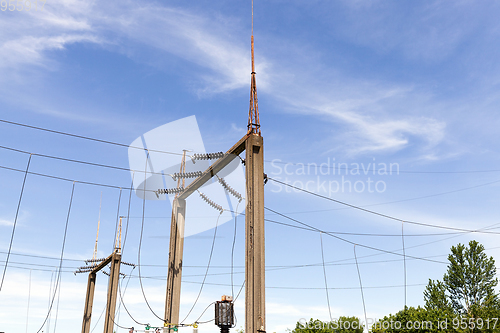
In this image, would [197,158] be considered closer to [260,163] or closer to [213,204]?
[213,204]

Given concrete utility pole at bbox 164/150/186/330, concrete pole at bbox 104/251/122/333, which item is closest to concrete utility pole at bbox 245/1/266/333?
concrete utility pole at bbox 164/150/186/330

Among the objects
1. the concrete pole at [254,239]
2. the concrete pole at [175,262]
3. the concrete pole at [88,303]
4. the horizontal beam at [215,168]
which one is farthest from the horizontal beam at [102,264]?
the concrete pole at [254,239]

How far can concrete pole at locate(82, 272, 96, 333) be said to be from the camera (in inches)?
1999

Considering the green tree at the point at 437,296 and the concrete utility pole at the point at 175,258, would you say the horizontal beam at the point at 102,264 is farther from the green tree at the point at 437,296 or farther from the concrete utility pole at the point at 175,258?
the green tree at the point at 437,296

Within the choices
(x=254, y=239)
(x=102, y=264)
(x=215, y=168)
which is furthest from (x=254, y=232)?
(x=102, y=264)

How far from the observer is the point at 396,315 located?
37.1 meters

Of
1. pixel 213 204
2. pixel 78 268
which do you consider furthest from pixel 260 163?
pixel 78 268

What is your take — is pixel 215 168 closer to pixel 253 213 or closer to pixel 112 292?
pixel 253 213

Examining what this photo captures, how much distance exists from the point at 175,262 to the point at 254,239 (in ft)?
38.9

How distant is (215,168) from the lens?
23703 millimetres

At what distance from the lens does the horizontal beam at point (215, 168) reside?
20809mm

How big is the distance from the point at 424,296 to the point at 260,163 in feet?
180

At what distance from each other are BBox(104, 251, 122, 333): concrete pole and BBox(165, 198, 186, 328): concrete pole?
53.3 ft

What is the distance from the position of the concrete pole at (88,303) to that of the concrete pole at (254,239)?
3931 cm
